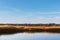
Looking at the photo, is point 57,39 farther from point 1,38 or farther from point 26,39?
point 1,38

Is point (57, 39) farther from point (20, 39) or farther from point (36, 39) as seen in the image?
point (20, 39)

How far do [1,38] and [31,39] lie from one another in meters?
5.18

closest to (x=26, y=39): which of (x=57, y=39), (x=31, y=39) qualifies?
(x=31, y=39)

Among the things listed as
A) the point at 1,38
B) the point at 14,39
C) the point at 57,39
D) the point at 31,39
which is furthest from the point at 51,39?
the point at 1,38

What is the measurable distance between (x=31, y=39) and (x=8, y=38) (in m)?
4.02

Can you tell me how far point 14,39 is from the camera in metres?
34.3

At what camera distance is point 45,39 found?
34.7m

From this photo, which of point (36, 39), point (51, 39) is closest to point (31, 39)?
point (36, 39)

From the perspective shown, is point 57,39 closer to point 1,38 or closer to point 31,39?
point 31,39

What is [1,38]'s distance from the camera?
34.3 meters

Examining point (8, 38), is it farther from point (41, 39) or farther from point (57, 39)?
point (57, 39)

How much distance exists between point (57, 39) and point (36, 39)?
143 inches

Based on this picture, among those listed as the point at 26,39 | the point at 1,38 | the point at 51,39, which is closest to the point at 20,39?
the point at 26,39

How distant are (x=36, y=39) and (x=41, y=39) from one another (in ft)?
2.93
